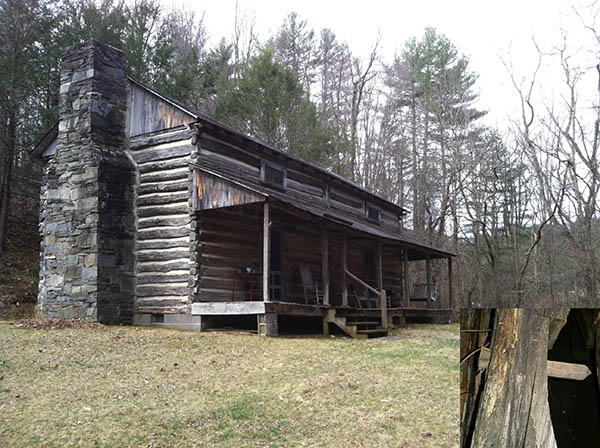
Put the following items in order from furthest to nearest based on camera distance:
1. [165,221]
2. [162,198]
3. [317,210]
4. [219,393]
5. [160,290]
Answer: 1. [317,210]
2. [162,198]
3. [165,221]
4. [160,290]
5. [219,393]

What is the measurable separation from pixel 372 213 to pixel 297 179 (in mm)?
6539

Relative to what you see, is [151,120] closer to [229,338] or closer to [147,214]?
[147,214]

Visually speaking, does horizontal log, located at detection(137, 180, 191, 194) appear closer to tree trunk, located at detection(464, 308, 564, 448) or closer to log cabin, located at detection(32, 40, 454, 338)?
log cabin, located at detection(32, 40, 454, 338)

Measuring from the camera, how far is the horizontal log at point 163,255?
14698 mm

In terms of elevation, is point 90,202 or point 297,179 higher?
point 297,179

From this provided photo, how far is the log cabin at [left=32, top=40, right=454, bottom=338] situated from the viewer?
14.6 m

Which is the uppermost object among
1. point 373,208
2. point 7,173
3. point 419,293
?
point 7,173

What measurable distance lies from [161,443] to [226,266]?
921 cm

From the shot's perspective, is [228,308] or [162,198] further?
[162,198]

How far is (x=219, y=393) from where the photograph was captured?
802 cm

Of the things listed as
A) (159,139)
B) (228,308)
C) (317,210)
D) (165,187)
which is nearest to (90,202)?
(165,187)

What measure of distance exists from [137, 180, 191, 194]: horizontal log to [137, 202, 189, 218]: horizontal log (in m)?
0.42

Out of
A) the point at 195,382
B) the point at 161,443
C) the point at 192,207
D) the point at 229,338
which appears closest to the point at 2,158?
the point at 192,207

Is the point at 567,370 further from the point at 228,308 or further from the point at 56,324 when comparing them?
the point at 56,324
